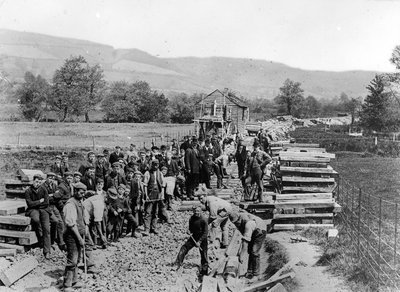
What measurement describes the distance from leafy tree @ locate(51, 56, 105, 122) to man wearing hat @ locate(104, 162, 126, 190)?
194ft

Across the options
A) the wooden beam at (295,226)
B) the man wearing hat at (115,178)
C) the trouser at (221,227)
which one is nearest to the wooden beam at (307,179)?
the wooden beam at (295,226)

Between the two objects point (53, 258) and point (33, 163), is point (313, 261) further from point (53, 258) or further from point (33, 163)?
point (33, 163)

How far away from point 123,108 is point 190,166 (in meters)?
58.8

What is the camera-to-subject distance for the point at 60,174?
11.8 meters

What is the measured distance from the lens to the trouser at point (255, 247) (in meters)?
9.12

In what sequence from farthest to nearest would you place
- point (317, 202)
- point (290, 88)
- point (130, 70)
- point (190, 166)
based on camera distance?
point (130, 70) < point (290, 88) < point (190, 166) < point (317, 202)

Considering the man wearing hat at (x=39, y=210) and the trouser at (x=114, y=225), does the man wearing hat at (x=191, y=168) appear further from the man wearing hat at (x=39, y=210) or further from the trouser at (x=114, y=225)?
the man wearing hat at (x=39, y=210)

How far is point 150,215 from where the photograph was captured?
12055 millimetres

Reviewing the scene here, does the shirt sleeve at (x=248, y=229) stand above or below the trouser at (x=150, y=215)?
above

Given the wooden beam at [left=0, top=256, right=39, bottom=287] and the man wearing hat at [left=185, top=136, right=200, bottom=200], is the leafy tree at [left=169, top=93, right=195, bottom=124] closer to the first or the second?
the man wearing hat at [left=185, top=136, right=200, bottom=200]

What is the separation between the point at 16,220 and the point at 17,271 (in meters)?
1.38

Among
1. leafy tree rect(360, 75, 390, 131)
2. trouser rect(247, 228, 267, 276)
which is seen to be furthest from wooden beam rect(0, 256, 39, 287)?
leafy tree rect(360, 75, 390, 131)

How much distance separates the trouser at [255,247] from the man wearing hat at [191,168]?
5527 millimetres

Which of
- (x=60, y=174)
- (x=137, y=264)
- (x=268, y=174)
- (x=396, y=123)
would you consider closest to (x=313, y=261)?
(x=137, y=264)
